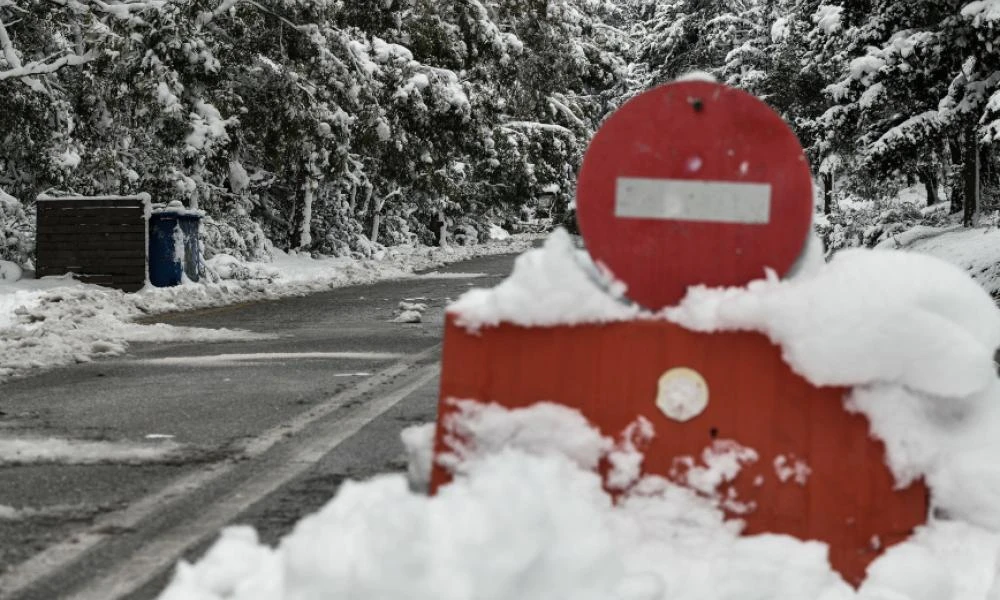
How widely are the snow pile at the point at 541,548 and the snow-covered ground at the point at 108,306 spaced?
19.8ft

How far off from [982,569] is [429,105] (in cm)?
2155

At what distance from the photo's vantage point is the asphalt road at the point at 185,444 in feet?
12.6

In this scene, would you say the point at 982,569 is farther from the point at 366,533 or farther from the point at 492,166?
the point at 492,166

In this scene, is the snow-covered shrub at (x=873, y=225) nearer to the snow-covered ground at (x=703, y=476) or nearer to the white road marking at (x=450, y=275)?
the white road marking at (x=450, y=275)

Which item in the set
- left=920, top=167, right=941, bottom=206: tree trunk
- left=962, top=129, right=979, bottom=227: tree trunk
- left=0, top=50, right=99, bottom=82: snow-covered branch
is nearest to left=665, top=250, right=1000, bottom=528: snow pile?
left=0, top=50, right=99, bottom=82: snow-covered branch

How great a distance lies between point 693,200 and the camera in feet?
11.4

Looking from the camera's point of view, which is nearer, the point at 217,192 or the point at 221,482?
the point at 221,482

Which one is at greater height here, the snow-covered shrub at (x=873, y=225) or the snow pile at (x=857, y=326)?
the snow pile at (x=857, y=326)

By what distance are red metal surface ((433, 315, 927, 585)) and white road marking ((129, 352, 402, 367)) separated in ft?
19.5

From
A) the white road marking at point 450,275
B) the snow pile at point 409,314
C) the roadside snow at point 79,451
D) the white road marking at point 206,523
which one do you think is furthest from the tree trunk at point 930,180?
the roadside snow at point 79,451

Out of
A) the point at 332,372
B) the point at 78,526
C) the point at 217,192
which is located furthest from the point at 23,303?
the point at 78,526

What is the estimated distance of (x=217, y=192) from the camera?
2253 centimetres

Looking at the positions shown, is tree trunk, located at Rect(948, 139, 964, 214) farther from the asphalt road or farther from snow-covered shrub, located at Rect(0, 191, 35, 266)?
snow-covered shrub, located at Rect(0, 191, 35, 266)

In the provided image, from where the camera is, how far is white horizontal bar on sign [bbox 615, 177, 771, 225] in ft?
11.3
